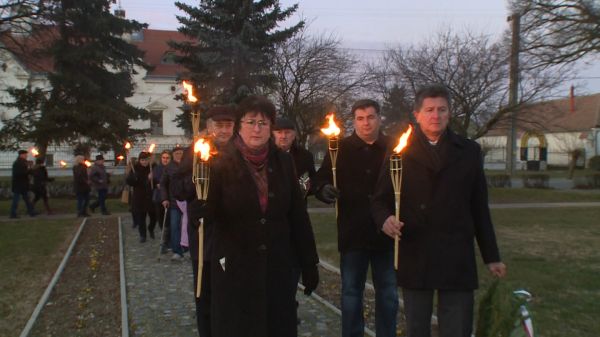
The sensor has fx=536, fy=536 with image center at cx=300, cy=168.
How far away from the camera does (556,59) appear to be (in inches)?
682

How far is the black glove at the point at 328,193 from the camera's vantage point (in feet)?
14.2

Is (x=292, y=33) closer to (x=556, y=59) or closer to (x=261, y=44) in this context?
(x=261, y=44)

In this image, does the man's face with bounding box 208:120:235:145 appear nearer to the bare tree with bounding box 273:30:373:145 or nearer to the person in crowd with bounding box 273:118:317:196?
the person in crowd with bounding box 273:118:317:196

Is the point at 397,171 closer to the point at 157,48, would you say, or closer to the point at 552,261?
the point at 552,261

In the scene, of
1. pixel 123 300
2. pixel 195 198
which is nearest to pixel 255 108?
pixel 195 198

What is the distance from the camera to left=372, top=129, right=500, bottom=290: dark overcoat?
3434 millimetres

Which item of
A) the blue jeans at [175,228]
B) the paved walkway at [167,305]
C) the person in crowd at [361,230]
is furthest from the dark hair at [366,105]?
the blue jeans at [175,228]

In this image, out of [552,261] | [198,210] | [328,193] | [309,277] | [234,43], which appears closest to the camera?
[198,210]

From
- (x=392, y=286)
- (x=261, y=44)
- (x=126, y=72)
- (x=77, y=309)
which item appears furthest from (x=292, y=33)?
(x=392, y=286)

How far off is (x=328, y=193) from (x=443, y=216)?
3.77 feet

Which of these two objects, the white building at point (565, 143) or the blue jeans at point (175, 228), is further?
the white building at point (565, 143)

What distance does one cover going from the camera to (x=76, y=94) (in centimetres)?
2319

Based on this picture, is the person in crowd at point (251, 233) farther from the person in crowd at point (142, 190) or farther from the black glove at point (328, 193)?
the person in crowd at point (142, 190)

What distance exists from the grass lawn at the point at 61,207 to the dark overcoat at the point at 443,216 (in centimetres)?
1702
